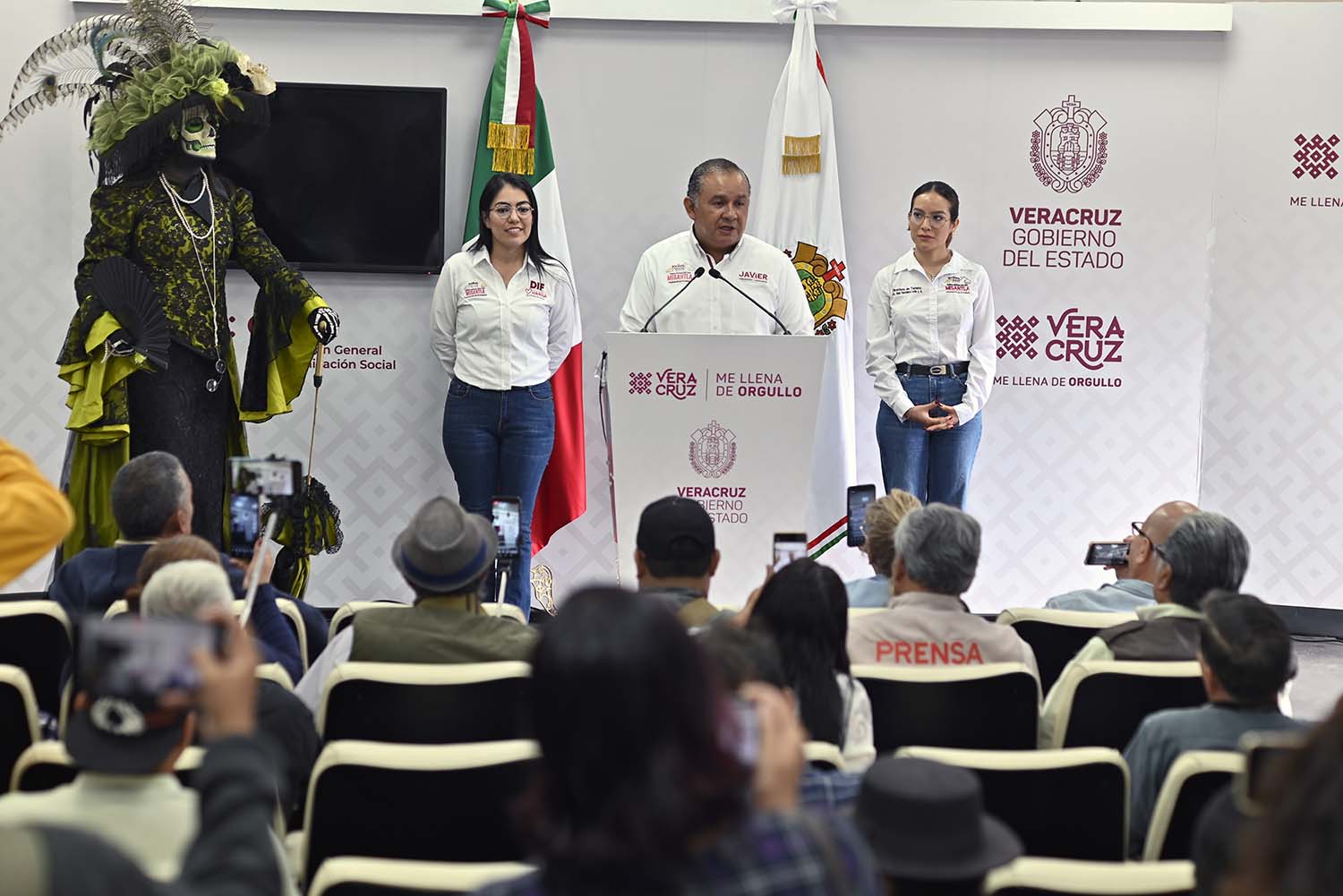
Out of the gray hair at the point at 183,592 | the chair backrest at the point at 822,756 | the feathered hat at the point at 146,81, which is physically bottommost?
the chair backrest at the point at 822,756

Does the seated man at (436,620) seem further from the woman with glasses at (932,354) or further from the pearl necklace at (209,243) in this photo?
the woman with glasses at (932,354)

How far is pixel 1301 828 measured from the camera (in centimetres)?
106

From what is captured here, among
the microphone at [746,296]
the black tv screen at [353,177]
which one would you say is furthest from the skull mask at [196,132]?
the microphone at [746,296]

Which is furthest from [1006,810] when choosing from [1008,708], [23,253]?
[23,253]

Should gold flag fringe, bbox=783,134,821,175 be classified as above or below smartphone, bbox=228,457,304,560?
above

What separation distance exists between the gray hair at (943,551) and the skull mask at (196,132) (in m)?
2.92

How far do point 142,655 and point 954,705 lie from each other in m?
1.73

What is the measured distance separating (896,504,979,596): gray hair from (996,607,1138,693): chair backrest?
16.6 inches

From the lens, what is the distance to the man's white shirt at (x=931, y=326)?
5.45 m

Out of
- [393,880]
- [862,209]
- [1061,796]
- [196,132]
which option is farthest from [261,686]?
Answer: [862,209]

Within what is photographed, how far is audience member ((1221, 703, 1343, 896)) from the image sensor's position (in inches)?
40.8

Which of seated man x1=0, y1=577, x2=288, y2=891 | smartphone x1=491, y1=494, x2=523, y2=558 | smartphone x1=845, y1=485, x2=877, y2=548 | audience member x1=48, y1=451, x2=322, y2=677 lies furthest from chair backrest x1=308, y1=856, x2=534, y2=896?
smartphone x1=845, y1=485, x2=877, y2=548

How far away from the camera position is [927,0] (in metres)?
5.86

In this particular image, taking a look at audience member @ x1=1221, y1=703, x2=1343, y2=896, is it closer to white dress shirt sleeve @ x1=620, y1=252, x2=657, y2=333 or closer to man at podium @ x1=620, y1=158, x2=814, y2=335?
man at podium @ x1=620, y1=158, x2=814, y2=335
